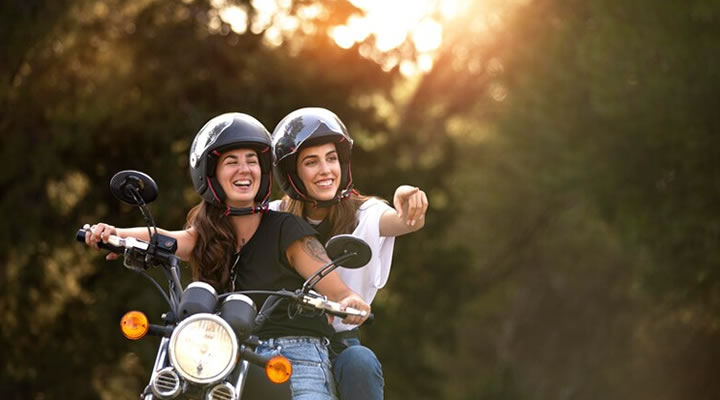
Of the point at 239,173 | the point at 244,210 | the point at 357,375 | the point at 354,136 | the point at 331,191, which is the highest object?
the point at 354,136

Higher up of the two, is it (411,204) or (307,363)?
(411,204)

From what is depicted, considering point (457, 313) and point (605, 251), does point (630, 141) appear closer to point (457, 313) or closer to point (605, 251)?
point (457, 313)

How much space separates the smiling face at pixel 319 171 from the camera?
651cm

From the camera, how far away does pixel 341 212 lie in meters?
6.60

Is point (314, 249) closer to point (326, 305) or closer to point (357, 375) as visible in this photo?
point (357, 375)

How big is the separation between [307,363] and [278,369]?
3.10 feet

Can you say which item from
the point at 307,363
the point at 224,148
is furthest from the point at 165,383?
the point at 224,148

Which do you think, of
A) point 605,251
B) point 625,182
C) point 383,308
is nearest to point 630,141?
point 625,182

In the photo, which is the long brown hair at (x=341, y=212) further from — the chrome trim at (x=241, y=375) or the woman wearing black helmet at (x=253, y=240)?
the chrome trim at (x=241, y=375)

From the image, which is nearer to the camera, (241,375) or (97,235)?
(241,375)

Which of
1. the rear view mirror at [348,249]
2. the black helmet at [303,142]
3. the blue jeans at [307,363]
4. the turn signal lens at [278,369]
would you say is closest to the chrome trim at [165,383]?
the turn signal lens at [278,369]

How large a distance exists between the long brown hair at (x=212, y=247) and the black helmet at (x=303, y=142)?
55 centimetres

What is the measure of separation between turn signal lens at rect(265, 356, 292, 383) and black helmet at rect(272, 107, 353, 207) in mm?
1899

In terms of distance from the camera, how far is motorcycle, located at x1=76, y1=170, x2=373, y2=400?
455 cm
